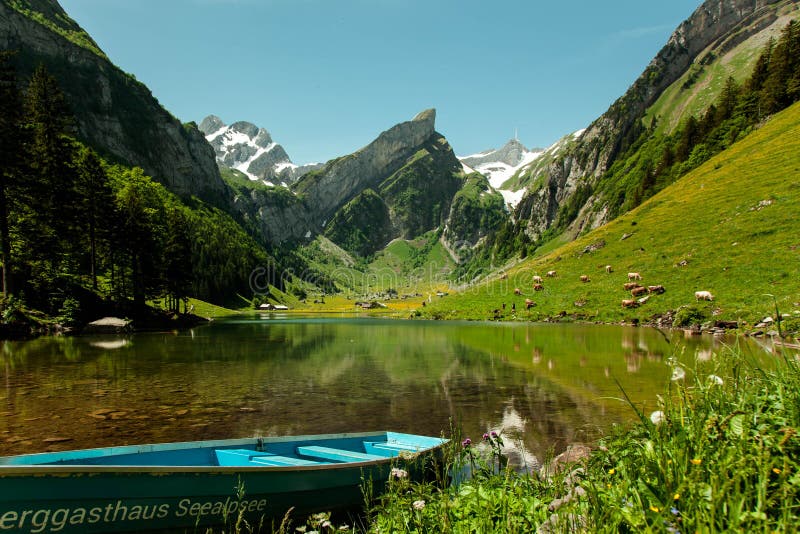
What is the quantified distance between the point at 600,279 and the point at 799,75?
214ft

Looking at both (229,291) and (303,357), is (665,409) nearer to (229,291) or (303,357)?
(303,357)

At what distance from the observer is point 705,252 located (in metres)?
51.8

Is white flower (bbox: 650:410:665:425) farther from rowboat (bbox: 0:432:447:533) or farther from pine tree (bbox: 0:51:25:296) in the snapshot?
pine tree (bbox: 0:51:25:296)

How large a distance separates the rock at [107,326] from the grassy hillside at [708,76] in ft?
552

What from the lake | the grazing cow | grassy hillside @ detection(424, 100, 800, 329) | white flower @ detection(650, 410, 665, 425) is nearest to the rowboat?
the lake

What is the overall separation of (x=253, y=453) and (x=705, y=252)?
198ft

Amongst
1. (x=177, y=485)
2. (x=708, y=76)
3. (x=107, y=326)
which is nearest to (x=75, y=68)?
(x=107, y=326)

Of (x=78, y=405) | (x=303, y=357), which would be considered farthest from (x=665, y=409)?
(x=303, y=357)

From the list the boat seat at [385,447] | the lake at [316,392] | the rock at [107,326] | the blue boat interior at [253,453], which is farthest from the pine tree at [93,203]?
the boat seat at [385,447]

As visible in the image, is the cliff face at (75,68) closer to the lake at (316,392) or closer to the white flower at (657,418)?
the lake at (316,392)

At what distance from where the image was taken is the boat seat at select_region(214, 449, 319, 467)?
879cm

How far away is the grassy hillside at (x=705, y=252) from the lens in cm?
4081

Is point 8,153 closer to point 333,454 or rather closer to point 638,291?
point 333,454

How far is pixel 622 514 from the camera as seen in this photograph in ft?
11.5
